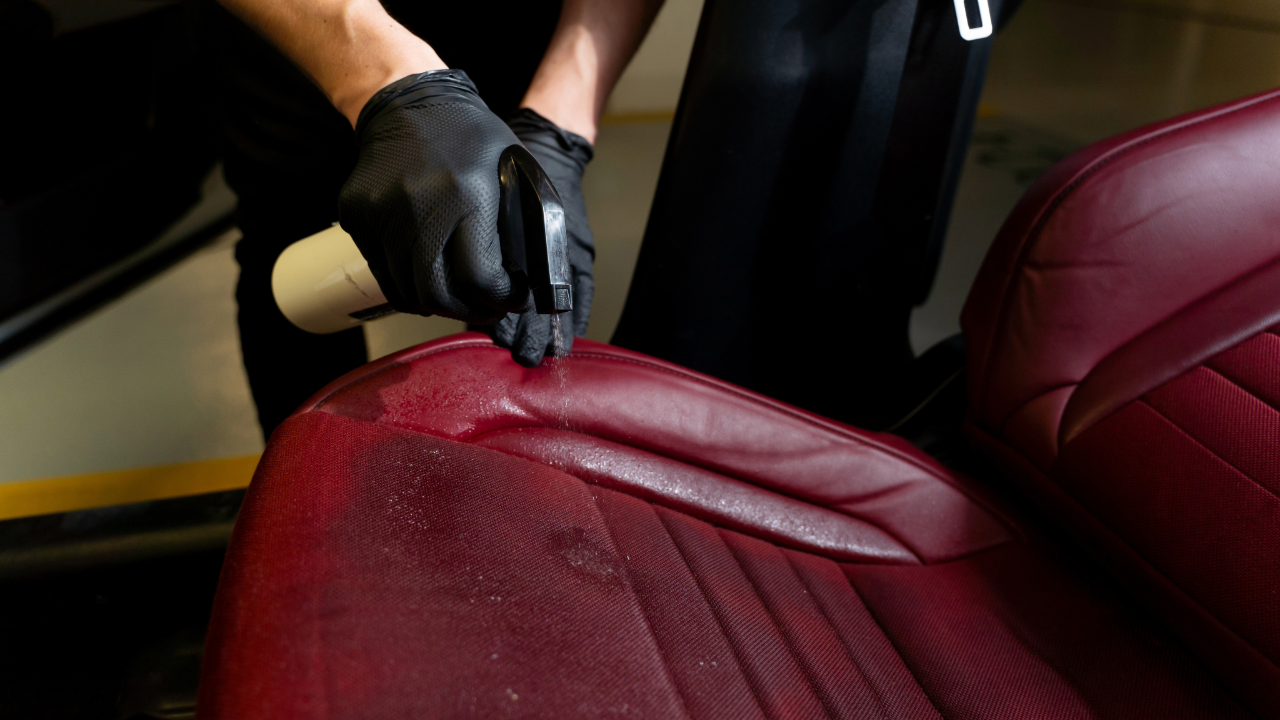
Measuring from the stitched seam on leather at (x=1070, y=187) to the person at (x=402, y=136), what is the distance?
0.42 metres

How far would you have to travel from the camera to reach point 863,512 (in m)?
0.74

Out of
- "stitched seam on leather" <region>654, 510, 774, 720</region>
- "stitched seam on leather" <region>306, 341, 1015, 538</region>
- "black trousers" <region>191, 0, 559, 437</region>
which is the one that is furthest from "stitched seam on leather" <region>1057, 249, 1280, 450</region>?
"black trousers" <region>191, 0, 559, 437</region>

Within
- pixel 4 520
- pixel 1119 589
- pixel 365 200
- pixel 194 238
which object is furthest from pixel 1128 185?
pixel 194 238

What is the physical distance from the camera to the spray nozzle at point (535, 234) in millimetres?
556

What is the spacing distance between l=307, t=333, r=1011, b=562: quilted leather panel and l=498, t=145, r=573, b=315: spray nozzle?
12cm

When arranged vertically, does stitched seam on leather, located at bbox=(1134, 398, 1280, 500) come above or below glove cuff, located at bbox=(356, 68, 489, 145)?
below

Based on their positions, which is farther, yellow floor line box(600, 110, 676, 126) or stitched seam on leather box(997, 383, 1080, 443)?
yellow floor line box(600, 110, 676, 126)

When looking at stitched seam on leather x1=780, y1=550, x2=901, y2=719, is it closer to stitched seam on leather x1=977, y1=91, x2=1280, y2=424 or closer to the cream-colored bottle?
stitched seam on leather x1=977, y1=91, x2=1280, y2=424

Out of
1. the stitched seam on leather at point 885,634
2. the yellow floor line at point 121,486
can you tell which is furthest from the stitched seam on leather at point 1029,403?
the yellow floor line at point 121,486

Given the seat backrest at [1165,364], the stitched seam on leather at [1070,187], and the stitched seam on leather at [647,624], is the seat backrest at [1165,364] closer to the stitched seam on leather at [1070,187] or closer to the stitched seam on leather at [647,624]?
the stitched seam on leather at [1070,187]

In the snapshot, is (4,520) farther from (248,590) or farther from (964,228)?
(964,228)

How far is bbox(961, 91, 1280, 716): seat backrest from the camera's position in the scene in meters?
0.59

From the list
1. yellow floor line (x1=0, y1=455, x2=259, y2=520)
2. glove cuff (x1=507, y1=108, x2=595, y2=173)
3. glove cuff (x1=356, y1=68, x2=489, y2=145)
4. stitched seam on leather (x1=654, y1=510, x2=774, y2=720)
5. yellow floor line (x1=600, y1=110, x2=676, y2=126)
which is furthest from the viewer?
yellow floor line (x1=600, y1=110, x2=676, y2=126)

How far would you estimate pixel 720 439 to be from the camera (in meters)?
0.70
